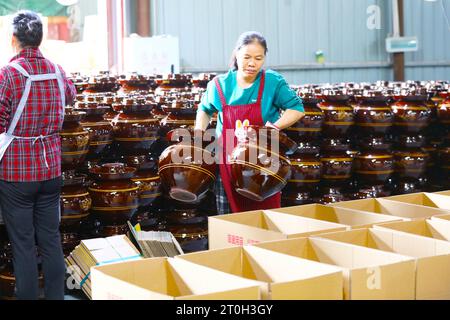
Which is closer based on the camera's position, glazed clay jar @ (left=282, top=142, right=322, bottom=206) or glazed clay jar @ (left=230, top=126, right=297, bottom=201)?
glazed clay jar @ (left=230, top=126, right=297, bottom=201)

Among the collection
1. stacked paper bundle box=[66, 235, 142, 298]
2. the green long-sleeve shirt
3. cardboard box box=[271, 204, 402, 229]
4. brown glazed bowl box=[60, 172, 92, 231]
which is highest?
the green long-sleeve shirt

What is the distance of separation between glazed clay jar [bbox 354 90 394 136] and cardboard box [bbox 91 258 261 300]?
331cm

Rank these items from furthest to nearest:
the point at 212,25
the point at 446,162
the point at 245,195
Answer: the point at 212,25 < the point at 446,162 < the point at 245,195

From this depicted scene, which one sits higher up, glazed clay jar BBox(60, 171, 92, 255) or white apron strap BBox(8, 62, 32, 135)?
white apron strap BBox(8, 62, 32, 135)

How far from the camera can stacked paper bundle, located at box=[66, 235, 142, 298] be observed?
10.8 ft

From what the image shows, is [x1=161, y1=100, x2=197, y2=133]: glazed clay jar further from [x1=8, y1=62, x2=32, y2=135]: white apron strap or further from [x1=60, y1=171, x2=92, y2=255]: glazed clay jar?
[x1=8, y1=62, x2=32, y2=135]: white apron strap

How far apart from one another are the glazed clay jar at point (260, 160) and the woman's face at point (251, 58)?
1.57ft

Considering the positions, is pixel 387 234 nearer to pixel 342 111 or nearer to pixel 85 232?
pixel 85 232

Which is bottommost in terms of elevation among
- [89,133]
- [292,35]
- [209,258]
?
[209,258]

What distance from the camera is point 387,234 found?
90.9 inches

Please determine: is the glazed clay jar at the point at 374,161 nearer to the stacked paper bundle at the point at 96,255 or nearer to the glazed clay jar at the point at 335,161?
the glazed clay jar at the point at 335,161

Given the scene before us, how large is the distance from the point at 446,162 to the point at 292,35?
7445 millimetres

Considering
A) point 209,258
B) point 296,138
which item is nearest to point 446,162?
point 296,138

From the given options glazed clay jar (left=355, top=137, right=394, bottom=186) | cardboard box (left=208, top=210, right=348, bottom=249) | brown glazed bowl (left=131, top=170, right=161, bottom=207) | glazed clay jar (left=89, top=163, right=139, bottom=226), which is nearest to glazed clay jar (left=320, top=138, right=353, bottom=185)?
glazed clay jar (left=355, top=137, right=394, bottom=186)
